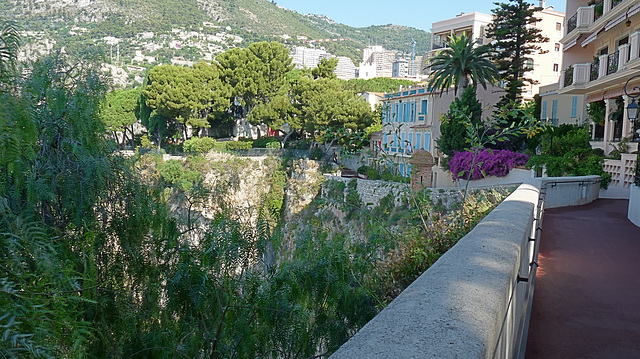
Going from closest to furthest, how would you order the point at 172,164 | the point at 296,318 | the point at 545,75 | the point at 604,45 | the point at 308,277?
1. the point at 296,318
2. the point at 308,277
3. the point at 604,45
4. the point at 172,164
5. the point at 545,75

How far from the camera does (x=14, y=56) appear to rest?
4.38 m

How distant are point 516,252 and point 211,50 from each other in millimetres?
154538

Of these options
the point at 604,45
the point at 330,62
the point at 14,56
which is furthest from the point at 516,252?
the point at 330,62

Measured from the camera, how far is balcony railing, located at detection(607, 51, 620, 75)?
1772cm

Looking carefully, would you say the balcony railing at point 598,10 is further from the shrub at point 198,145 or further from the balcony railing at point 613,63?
the shrub at point 198,145

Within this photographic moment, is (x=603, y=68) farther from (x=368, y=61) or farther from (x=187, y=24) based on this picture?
(x=187, y=24)

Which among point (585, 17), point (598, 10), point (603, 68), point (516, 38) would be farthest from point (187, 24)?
point (603, 68)

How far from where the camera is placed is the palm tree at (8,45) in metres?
4.20

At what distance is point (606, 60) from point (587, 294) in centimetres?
1630

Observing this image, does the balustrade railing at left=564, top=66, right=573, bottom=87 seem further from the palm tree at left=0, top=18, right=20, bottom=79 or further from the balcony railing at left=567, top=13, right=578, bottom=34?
the palm tree at left=0, top=18, right=20, bottom=79

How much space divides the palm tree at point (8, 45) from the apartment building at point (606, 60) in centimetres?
1615

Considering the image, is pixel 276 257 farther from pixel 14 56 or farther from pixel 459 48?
pixel 459 48

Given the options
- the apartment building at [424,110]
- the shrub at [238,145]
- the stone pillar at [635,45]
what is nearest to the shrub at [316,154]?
the apartment building at [424,110]

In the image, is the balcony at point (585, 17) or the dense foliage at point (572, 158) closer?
the dense foliage at point (572, 158)
